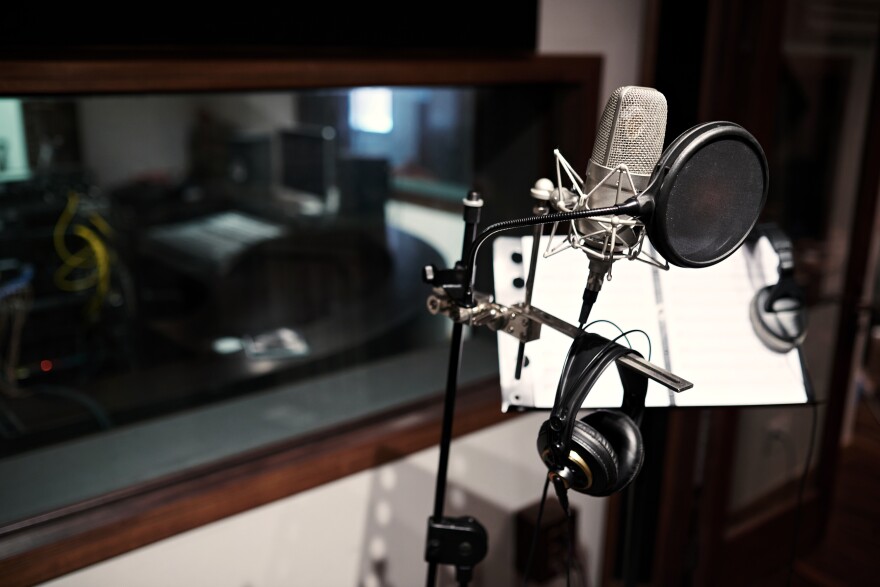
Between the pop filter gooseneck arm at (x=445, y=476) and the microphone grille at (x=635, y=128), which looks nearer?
the microphone grille at (x=635, y=128)

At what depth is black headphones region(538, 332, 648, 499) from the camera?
89 cm

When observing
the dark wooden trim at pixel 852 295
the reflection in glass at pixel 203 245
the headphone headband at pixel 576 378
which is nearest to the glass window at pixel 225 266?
the reflection in glass at pixel 203 245

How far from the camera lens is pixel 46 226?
2178 millimetres

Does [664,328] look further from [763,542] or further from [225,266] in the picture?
[225,266]

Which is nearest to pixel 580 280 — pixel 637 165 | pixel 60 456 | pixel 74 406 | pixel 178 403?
pixel 637 165

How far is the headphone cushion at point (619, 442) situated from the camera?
35.9 inches

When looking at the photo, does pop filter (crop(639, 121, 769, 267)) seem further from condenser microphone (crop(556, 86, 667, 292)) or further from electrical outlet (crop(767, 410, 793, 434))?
electrical outlet (crop(767, 410, 793, 434))

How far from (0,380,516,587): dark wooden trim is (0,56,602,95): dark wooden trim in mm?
727

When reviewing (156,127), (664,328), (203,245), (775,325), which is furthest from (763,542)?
(156,127)

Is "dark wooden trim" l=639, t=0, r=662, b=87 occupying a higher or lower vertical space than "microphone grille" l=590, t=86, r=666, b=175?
higher

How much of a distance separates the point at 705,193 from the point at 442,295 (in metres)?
0.40

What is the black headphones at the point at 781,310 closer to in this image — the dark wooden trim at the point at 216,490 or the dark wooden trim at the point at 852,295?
the dark wooden trim at the point at 216,490

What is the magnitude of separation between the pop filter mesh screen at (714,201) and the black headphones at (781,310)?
0.44 m

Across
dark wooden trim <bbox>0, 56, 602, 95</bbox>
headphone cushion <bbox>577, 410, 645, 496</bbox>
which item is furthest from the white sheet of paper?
dark wooden trim <bbox>0, 56, 602, 95</bbox>
